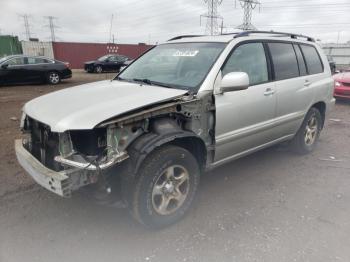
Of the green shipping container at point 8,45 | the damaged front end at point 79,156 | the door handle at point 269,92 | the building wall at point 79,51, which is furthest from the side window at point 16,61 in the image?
the building wall at point 79,51

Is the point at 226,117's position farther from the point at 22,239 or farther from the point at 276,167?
the point at 22,239

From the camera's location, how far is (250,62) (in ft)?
12.7

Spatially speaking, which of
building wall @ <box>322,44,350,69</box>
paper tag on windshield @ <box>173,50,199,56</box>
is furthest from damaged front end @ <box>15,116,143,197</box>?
building wall @ <box>322,44,350,69</box>

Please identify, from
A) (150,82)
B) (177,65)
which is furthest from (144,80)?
(177,65)

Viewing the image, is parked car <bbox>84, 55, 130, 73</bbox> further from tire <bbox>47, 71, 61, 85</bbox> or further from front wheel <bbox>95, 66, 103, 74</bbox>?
tire <bbox>47, 71, 61, 85</bbox>

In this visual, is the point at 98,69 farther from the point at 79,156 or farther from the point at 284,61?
the point at 79,156

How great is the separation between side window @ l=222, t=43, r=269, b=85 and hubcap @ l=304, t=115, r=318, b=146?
5.13 ft

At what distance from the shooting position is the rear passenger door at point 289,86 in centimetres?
423

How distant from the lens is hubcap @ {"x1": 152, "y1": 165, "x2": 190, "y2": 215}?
303cm

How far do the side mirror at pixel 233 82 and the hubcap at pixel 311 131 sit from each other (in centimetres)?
230

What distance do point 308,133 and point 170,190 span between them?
308cm

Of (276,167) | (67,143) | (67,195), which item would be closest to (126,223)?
(67,195)

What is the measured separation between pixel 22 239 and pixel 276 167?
3.41 metres

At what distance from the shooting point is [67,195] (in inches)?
99.3
